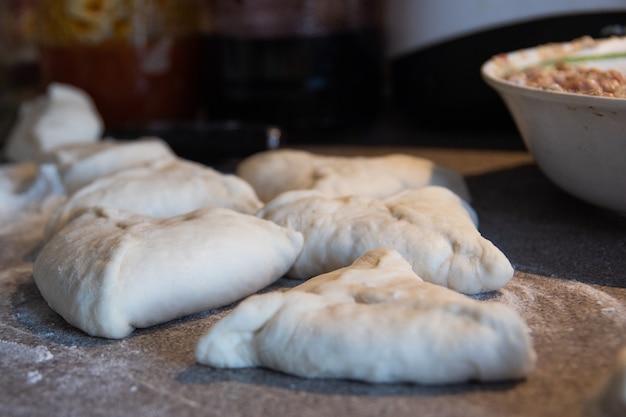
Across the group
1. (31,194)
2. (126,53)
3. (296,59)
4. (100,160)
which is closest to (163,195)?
(100,160)

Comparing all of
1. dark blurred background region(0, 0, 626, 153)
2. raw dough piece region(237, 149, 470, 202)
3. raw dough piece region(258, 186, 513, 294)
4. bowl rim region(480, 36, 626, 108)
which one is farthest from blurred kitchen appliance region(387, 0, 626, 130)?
raw dough piece region(258, 186, 513, 294)

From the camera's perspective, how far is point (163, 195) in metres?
1.32

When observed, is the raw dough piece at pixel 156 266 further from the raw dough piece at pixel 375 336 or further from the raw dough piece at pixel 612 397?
the raw dough piece at pixel 612 397

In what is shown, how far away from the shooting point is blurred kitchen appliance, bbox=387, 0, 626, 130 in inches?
68.3

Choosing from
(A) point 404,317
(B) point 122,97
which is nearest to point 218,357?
(A) point 404,317

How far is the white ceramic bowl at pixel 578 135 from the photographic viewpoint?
1.11 m

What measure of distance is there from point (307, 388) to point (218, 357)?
113 millimetres

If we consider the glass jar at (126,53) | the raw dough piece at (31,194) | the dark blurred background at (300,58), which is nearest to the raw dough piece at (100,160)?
the raw dough piece at (31,194)

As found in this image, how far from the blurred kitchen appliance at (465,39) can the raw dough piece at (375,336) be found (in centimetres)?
108

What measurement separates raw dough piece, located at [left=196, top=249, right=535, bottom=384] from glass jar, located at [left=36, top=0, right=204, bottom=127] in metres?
1.31

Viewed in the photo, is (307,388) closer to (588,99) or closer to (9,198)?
(588,99)

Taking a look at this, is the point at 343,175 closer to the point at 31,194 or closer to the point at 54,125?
the point at 31,194

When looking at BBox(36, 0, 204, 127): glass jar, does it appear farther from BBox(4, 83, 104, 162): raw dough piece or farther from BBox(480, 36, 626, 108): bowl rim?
BBox(480, 36, 626, 108): bowl rim

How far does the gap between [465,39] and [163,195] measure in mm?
915
